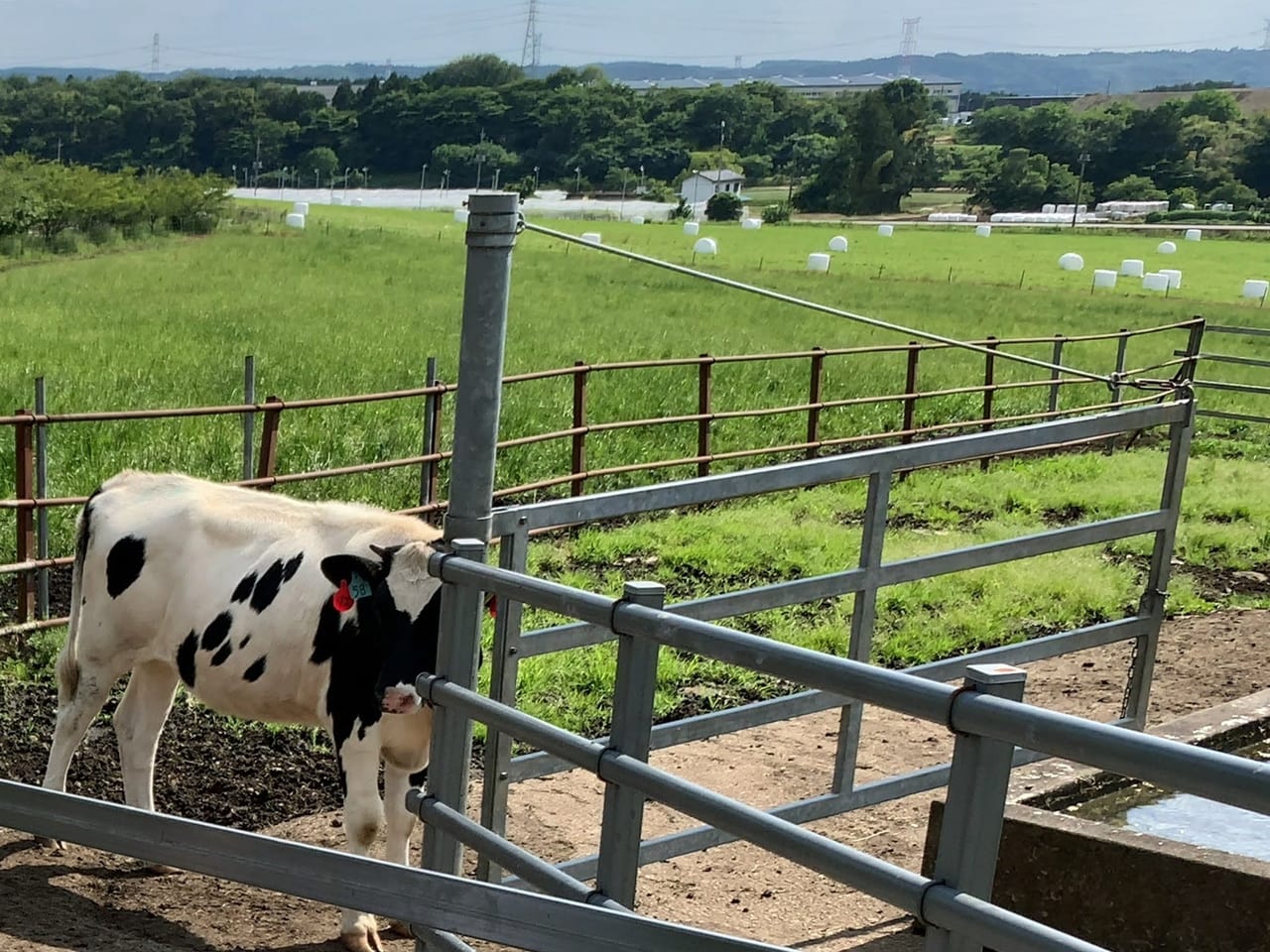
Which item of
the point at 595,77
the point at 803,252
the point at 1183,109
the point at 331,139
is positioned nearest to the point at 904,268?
the point at 803,252

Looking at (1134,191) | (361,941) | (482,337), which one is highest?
(1134,191)

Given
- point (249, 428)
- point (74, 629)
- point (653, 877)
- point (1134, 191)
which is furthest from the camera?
point (1134, 191)

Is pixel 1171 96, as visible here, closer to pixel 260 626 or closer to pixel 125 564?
pixel 125 564

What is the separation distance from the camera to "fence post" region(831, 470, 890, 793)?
4.38 meters

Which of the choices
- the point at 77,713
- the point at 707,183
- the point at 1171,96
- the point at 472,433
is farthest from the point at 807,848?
the point at 1171,96

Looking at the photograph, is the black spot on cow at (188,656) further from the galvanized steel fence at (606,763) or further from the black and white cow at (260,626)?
the galvanized steel fence at (606,763)

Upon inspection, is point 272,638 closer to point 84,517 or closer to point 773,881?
point 84,517

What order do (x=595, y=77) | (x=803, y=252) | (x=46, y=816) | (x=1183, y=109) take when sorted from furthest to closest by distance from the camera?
(x=595, y=77), (x=1183, y=109), (x=803, y=252), (x=46, y=816)

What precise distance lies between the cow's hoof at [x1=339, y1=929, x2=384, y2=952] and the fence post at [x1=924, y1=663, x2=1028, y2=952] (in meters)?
2.67

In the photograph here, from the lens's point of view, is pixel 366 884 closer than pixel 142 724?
Yes

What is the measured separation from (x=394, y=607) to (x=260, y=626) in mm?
691

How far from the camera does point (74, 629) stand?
5133 millimetres

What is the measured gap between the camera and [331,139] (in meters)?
108

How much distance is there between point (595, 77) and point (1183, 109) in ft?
190
